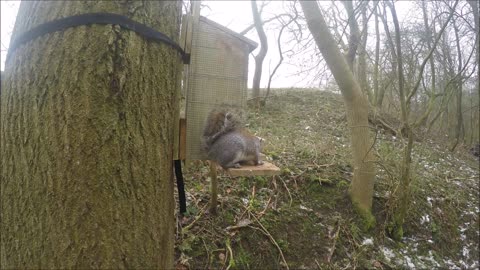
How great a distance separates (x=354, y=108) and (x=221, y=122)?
2638 millimetres

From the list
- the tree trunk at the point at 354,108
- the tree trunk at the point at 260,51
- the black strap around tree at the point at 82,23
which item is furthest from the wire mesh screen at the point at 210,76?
the tree trunk at the point at 260,51

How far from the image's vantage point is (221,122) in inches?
72.7

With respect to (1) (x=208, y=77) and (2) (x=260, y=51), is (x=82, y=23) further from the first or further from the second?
(2) (x=260, y=51)

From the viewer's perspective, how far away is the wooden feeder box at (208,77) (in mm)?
1685

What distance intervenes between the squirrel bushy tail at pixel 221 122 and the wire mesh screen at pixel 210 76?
0.03 metres

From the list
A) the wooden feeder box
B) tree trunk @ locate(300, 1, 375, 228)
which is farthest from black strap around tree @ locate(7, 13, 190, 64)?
tree trunk @ locate(300, 1, 375, 228)

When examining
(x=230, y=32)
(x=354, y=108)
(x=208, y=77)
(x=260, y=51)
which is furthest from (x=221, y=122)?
(x=260, y=51)

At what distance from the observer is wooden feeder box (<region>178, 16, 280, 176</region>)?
5.53 feet

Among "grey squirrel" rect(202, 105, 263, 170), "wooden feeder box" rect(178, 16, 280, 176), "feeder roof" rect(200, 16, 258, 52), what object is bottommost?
"grey squirrel" rect(202, 105, 263, 170)

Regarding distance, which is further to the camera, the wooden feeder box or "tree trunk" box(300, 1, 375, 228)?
"tree trunk" box(300, 1, 375, 228)

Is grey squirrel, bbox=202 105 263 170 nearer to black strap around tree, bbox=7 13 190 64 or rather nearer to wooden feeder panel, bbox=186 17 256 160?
wooden feeder panel, bbox=186 17 256 160

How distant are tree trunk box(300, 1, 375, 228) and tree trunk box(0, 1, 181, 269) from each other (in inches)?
125

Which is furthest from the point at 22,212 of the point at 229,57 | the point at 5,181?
the point at 229,57

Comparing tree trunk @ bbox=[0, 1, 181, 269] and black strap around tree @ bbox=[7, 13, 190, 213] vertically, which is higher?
black strap around tree @ bbox=[7, 13, 190, 213]
